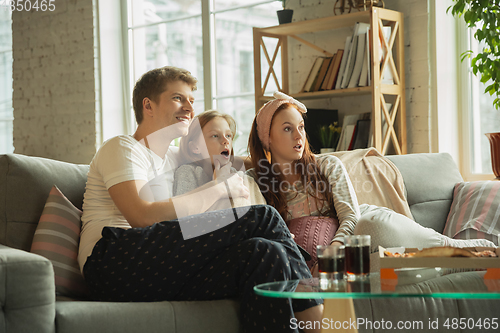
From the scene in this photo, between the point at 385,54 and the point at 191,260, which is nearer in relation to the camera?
the point at 191,260

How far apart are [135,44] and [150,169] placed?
294 cm

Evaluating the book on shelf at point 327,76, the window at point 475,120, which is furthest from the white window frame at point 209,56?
the window at point 475,120

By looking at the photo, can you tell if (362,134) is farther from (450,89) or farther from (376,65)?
(450,89)

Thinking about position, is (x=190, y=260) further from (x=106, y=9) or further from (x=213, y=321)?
(x=106, y=9)

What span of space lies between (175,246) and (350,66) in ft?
6.29

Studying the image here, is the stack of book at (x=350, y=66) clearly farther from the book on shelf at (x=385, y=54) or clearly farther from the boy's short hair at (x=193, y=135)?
the boy's short hair at (x=193, y=135)

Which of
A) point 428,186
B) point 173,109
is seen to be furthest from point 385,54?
point 173,109

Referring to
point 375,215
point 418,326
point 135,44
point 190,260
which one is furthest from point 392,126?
point 135,44

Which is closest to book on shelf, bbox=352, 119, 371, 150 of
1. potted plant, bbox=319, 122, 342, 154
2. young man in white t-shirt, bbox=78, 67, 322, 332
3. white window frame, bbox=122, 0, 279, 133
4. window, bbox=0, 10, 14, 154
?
potted plant, bbox=319, 122, 342, 154

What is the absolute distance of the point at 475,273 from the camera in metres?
1.26

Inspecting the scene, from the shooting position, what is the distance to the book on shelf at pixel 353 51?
305cm

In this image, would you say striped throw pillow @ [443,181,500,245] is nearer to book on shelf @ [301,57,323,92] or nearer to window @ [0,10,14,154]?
book on shelf @ [301,57,323,92]

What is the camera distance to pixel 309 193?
2162mm

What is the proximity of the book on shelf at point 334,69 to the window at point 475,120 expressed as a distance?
744 mm
